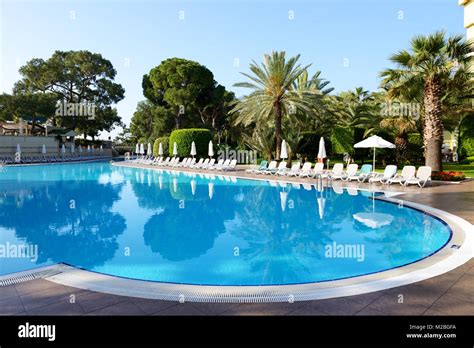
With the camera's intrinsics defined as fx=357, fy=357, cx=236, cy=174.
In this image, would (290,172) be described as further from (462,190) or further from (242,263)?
(242,263)

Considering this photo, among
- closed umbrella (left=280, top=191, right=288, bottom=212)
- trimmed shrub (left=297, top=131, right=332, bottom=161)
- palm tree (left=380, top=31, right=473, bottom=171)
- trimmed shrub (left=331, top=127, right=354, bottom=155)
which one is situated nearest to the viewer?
→ closed umbrella (left=280, top=191, right=288, bottom=212)

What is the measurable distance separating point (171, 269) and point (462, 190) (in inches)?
472

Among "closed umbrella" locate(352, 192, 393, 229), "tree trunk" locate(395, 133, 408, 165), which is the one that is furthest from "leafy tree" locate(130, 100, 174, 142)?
"closed umbrella" locate(352, 192, 393, 229)

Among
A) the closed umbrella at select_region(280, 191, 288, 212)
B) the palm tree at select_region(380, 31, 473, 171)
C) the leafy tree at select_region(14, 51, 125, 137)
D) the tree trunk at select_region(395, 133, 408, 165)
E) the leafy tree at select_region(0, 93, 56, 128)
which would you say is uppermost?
the leafy tree at select_region(14, 51, 125, 137)

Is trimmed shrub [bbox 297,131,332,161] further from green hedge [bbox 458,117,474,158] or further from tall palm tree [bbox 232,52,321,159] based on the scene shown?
green hedge [bbox 458,117,474,158]

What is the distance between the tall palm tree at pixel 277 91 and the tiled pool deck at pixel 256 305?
793 inches

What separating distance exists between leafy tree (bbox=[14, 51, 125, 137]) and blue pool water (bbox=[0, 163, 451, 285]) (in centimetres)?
3770

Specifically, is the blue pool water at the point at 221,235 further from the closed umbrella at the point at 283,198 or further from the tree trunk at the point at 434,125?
the tree trunk at the point at 434,125

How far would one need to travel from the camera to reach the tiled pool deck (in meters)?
3.94

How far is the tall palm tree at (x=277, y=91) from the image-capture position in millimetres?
23719

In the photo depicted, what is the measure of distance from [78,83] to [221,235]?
48395mm
